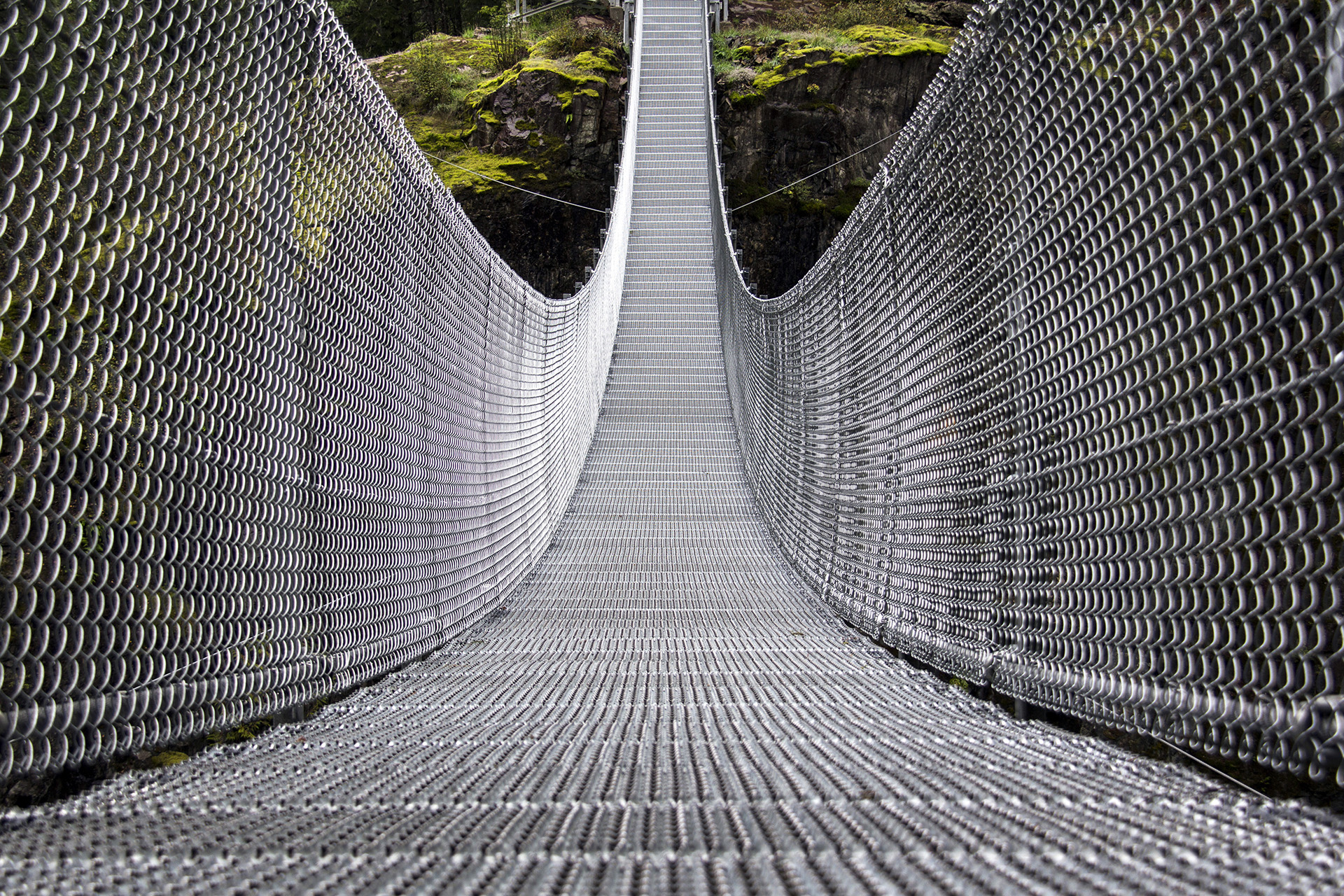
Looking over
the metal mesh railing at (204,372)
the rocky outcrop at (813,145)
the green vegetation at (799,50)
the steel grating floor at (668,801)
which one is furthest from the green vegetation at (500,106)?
the steel grating floor at (668,801)

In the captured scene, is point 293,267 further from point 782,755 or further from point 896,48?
point 896,48

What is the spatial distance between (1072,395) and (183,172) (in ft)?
6.03

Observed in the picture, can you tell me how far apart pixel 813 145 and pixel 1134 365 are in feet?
32.1

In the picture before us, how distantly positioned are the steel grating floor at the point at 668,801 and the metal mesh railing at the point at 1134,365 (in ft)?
0.58

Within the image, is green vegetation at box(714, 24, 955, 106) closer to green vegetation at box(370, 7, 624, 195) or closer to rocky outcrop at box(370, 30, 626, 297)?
green vegetation at box(370, 7, 624, 195)

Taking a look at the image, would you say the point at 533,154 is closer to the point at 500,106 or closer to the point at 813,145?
the point at 500,106

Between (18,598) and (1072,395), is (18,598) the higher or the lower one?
the lower one

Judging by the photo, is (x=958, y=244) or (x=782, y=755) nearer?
(x=782, y=755)

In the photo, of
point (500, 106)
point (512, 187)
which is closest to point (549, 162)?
point (512, 187)

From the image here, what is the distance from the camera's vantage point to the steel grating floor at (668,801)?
1053 mm

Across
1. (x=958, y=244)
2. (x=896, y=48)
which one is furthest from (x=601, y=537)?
(x=896, y=48)

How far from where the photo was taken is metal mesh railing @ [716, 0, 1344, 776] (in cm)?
127

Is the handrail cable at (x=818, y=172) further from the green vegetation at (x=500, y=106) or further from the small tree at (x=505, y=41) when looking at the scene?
the small tree at (x=505, y=41)

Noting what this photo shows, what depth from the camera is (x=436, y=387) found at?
3.58 metres
